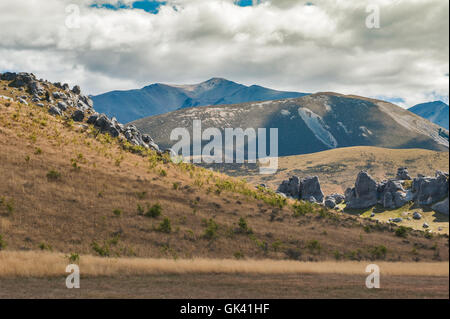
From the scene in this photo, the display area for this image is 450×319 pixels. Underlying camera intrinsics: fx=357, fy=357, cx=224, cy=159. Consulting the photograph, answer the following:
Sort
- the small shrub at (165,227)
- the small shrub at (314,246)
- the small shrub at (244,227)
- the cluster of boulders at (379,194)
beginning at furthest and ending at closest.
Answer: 1. the cluster of boulders at (379,194)
2. the small shrub at (244,227)
3. the small shrub at (165,227)
4. the small shrub at (314,246)

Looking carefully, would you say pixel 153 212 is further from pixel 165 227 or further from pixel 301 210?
pixel 301 210

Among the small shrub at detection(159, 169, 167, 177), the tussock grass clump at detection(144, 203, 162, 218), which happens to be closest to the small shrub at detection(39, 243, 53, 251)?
the tussock grass clump at detection(144, 203, 162, 218)

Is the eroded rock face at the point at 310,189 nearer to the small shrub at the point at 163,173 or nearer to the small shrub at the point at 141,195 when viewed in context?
the small shrub at the point at 163,173

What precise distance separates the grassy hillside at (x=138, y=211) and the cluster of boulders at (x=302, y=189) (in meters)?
35.6

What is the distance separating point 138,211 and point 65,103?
32.8 m

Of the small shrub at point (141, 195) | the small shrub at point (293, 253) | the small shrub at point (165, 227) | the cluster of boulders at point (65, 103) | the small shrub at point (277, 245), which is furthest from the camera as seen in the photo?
the cluster of boulders at point (65, 103)

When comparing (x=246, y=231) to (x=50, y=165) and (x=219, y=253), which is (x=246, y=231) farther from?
(x=50, y=165)

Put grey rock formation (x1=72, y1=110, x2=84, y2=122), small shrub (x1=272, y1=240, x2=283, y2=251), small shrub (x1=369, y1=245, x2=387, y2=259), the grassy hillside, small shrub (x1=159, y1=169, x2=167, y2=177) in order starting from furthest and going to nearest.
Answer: grey rock formation (x1=72, y1=110, x2=84, y2=122) < small shrub (x1=159, y1=169, x2=167, y2=177) < small shrub (x1=272, y1=240, x2=283, y2=251) < the grassy hillside < small shrub (x1=369, y1=245, x2=387, y2=259)

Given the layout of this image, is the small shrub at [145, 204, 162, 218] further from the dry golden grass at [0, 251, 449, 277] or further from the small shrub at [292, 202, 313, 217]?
the small shrub at [292, 202, 313, 217]

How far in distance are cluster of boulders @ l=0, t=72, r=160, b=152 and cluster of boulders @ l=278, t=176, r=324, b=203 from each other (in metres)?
37.1

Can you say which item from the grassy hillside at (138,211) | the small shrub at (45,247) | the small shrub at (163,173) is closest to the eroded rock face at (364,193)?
the grassy hillside at (138,211)

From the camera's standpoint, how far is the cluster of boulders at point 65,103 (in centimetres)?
5591

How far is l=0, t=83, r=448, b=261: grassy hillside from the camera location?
30906 mm
